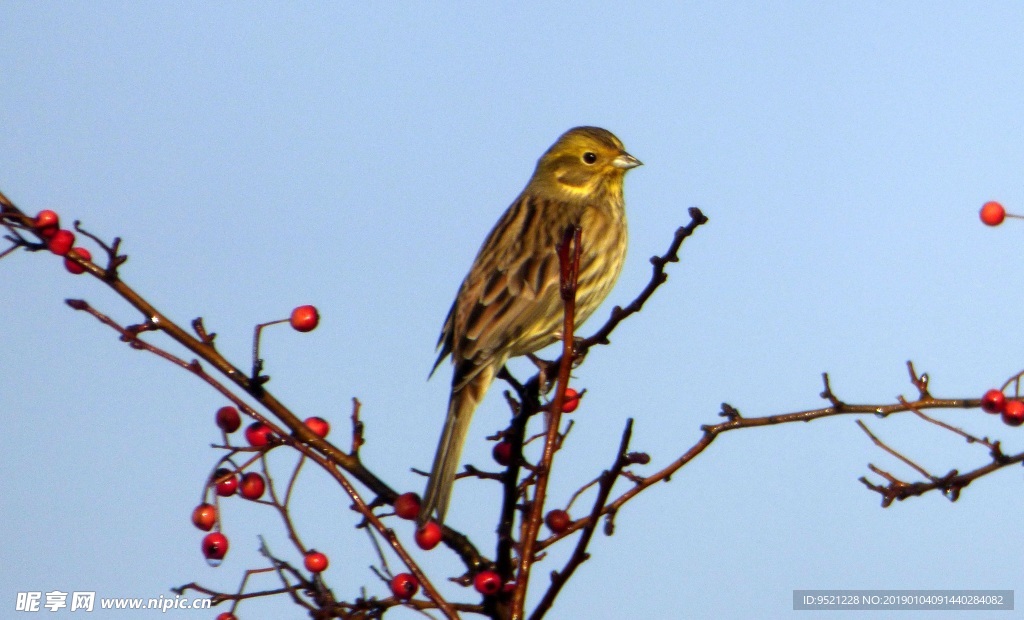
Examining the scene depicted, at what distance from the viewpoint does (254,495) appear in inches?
155

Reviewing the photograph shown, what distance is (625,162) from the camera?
7.46 m

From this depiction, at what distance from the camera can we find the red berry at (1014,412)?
4.33m

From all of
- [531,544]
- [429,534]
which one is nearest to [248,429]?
[429,534]

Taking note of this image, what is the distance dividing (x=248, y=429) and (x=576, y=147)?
4.27 meters

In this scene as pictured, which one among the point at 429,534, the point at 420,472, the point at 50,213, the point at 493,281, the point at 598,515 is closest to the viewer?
the point at 598,515

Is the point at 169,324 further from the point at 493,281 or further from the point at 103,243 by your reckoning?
the point at 493,281

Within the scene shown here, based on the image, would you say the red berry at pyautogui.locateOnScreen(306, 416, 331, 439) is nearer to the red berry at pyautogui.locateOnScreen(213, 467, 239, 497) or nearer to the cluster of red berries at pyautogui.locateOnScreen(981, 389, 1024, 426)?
the red berry at pyautogui.locateOnScreen(213, 467, 239, 497)

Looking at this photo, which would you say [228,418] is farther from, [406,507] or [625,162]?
[625,162]

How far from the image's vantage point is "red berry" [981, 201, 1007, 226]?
14.1 feet

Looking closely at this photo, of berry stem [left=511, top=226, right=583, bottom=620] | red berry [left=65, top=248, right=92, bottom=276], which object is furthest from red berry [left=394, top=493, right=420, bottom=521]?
red berry [left=65, top=248, right=92, bottom=276]

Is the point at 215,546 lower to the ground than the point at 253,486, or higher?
lower

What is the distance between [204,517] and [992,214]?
9.20ft

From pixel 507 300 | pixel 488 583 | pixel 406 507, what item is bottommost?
pixel 488 583

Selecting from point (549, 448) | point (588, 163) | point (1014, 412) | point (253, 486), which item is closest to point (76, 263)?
point (253, 486)
